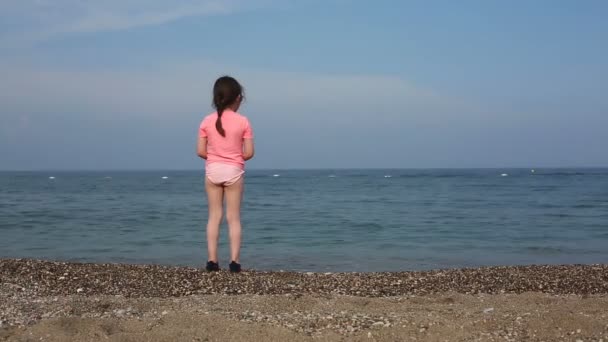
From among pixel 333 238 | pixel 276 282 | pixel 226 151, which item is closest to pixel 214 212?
pixel 226 151

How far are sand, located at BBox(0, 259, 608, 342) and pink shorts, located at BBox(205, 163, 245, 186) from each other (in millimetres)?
1052

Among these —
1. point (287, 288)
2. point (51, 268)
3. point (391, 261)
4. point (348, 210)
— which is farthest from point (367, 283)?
point (348, 210)

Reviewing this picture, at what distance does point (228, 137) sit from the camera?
24.9 feet

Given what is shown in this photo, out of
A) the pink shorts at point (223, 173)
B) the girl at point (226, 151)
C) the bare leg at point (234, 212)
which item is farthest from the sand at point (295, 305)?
the pink shorts at point (223, 173)

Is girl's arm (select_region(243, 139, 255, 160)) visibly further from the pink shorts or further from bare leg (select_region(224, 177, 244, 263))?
bare leg (select_region(224, 177, 244, 263))

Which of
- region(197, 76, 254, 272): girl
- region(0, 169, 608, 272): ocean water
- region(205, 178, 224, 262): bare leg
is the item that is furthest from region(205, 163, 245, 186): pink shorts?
region(0, 169, 608, 272): ocean water

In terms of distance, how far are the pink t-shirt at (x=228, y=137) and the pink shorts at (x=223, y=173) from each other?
5cm

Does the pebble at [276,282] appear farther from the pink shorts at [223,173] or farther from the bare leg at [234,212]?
the pink shorts at [223,173]

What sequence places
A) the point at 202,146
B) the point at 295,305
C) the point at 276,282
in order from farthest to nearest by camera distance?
the point at 202,146
the point at 276,282
the point at 295,305

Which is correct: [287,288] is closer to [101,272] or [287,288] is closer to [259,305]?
[259,305]

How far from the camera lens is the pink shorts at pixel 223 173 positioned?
7.64 m

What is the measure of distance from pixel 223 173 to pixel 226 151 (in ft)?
0.82

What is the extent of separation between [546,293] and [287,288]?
2.67 metres

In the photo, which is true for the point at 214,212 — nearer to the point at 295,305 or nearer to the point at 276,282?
the point at 276,282
